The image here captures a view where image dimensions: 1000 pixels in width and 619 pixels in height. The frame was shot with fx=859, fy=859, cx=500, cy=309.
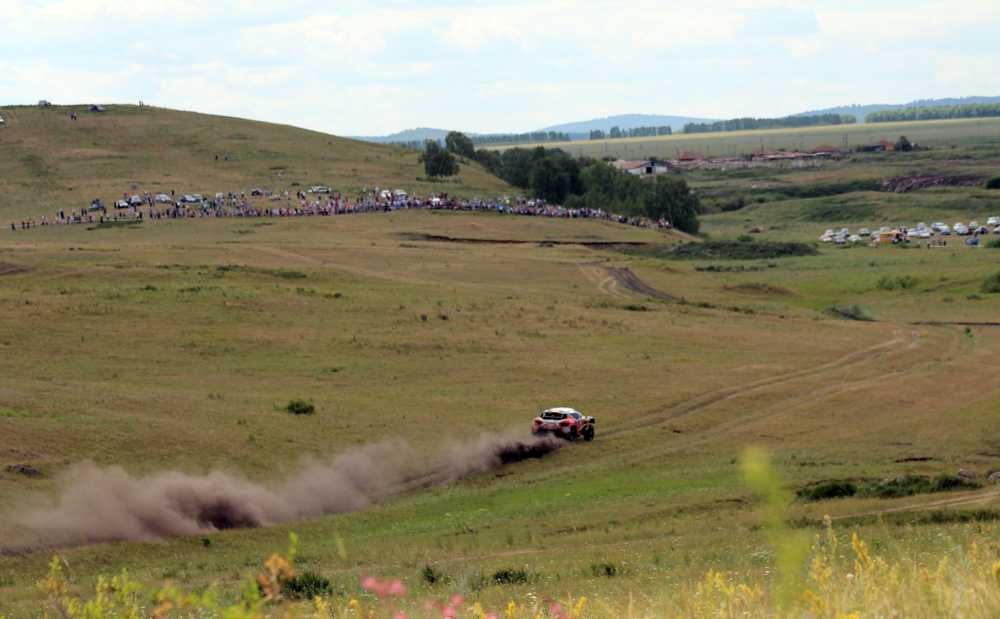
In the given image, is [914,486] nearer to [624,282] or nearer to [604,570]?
[604,570]

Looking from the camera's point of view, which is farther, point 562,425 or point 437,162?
point 437,162

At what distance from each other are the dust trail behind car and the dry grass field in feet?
1.24

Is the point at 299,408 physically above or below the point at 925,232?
above

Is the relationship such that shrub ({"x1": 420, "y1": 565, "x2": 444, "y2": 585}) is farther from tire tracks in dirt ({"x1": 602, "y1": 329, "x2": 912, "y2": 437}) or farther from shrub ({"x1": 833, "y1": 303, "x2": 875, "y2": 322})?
shrub ({"x1": 833, "y1": 303, "x2": 875, "y2": 322})

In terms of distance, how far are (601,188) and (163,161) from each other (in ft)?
264

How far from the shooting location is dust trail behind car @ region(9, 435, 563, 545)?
2303cm

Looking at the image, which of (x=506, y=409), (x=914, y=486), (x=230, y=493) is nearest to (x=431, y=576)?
(x=230, y=493)

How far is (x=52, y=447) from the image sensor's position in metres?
27.6

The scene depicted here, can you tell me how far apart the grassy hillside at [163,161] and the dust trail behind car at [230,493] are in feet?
342

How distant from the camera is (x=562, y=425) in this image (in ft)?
115

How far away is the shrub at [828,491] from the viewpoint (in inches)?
996

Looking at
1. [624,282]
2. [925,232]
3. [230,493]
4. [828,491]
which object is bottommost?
[828,491]

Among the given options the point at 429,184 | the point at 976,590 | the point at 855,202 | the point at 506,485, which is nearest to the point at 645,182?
the point at 429,184

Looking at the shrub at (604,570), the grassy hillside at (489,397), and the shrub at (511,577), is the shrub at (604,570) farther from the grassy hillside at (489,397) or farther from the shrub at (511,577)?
the shrub at (511,577)
